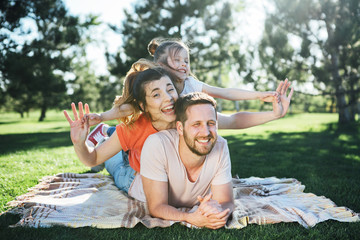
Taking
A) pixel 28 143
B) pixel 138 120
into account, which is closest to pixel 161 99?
pixel 138 120

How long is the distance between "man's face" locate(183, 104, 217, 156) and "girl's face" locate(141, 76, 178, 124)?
42 cm

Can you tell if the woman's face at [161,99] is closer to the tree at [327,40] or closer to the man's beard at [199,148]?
the man's beard at [199,148]

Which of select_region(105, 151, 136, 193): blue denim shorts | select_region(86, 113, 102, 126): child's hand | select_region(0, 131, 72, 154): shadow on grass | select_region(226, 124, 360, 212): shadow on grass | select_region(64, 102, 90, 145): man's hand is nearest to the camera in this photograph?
select_region(64, 102, 90, 145): man's hand

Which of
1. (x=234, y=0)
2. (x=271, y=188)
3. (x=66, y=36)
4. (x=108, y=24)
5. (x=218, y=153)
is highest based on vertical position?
(x=234, y=0)

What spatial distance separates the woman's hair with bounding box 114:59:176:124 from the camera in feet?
9.46

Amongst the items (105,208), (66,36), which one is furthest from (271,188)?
(66,36)

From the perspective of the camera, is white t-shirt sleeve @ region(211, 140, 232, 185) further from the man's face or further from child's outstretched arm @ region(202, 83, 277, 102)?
child's outstretched arm @ region(202, 83, 277, 102)

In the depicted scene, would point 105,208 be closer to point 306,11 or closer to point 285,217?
point 285,217

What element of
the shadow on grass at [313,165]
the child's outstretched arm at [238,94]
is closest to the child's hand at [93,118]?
the child's outstretched arm at [238,94]

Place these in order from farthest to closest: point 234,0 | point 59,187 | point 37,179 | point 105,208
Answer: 1. point 234,0
2. point 37,179
3. point 59,187
4. point 105,208

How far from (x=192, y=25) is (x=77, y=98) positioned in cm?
1084

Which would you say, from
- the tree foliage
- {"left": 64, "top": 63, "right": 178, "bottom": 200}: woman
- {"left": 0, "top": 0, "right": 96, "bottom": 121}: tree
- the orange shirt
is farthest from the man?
the tree foliage

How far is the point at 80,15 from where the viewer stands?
11.2 m

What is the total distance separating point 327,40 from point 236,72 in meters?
3.88
